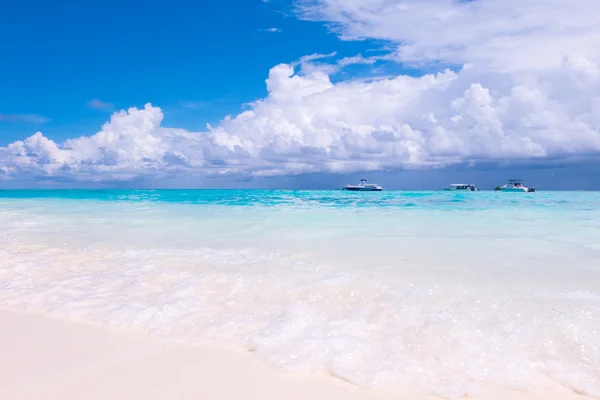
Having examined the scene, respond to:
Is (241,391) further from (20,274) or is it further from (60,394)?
(20,274)

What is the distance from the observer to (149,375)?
333 centimetres

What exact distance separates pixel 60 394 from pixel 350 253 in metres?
6.49

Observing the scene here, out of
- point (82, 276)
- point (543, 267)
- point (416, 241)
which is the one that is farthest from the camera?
point (416, 241)

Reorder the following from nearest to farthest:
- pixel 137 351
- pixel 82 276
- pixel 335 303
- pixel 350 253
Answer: pixel 137 351
pixel 335 303
pixel 82 276
pixel 350 253

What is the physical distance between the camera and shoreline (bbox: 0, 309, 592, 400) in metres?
3.07

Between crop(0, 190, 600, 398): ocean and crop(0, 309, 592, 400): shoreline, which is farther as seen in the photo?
crop(0, 190, 600, 398): ocean

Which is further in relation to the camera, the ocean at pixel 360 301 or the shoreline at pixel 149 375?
the ocean at pixel 360 301

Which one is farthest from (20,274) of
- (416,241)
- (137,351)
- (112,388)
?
(416,241)

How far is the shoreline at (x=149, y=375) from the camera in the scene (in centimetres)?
307

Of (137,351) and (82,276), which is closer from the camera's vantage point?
(137,351)

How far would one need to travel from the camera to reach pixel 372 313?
4.83 m

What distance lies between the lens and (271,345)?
394 centimetres

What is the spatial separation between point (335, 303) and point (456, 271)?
2.93 meters

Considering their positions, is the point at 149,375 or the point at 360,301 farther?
the point at 360,301
